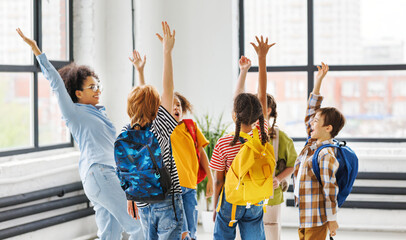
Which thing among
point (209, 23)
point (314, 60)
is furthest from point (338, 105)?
Result: point (209, 23)

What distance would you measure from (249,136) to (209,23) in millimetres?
2721

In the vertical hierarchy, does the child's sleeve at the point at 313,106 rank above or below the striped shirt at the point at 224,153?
above

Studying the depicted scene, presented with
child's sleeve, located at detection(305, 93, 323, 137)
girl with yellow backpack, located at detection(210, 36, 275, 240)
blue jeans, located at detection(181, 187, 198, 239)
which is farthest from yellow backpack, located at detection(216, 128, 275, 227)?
blue jeans, located at detection(181, 187, 198, 239)

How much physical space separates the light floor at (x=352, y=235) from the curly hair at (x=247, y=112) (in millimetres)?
2154

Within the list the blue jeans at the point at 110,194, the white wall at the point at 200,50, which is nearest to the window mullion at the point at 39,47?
the white wall at the point at 200,50

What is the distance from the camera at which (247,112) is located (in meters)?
2.58

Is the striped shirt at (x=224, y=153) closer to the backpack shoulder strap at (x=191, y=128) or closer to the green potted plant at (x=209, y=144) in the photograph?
the backpack shoulder strap at (x=191, y=128)

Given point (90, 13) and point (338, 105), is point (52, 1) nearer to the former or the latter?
point (90, 13)

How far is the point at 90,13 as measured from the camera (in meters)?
4.55

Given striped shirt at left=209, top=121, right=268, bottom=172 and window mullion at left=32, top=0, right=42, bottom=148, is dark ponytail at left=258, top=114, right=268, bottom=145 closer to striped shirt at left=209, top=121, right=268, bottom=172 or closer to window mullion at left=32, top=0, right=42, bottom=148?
striped shirt at left=209, top=121, right=268, bottom=172

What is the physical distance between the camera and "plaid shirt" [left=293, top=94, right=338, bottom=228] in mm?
2605

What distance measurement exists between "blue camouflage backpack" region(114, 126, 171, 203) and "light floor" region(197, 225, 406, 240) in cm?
227

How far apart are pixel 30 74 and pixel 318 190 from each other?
2.60 m

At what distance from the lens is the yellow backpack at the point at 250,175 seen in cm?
253
